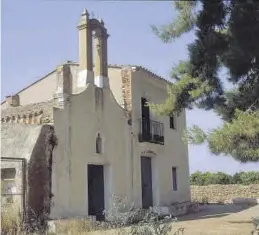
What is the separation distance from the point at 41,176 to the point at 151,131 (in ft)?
24.7

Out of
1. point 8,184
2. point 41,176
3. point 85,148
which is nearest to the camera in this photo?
point 8,184

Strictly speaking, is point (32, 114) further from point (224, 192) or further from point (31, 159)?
point (224, 192)

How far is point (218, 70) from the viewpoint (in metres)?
10.2

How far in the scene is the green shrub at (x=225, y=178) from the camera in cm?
3356

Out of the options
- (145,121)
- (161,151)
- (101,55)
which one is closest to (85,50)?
(101,55)

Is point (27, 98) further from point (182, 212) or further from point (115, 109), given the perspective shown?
point (182, 212)

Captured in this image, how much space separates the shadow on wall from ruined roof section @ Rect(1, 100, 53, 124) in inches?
21.7

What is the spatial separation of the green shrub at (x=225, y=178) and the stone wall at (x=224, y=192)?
1.15 meters

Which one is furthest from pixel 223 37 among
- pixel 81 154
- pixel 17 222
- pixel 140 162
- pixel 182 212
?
pixel 182 212

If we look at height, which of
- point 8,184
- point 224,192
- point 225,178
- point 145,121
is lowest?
point 224,192

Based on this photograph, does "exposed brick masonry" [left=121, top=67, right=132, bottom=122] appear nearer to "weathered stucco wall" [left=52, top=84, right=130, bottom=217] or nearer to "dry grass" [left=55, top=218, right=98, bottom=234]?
"weathered stucco wall" [left=52, top=84, right=130, bottom=217]

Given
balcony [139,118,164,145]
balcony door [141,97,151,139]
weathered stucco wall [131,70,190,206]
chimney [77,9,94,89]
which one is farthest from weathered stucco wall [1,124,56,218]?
balcony door [141,97,151,139]

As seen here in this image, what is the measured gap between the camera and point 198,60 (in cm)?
984

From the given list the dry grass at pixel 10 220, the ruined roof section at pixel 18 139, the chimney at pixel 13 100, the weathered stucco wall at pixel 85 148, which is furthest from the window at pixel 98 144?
the chimney at pixel 13 100
